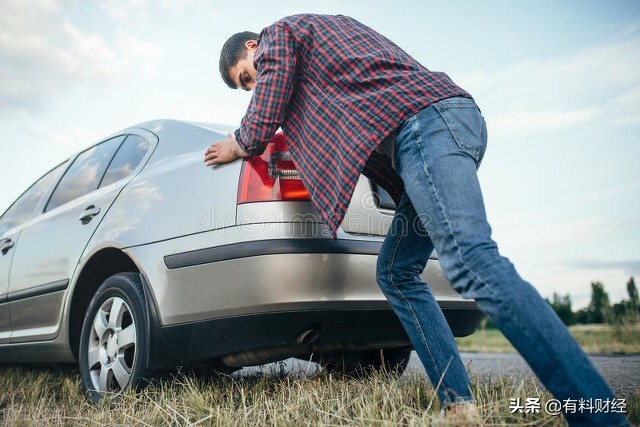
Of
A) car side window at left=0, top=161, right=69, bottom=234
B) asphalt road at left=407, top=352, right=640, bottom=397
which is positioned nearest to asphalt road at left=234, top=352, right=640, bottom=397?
asphalt road at left=407, top=352, right=640, bottom=397

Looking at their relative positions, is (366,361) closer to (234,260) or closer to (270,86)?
(234,260)

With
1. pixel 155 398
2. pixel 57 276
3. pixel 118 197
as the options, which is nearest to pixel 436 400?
pixel 155 398

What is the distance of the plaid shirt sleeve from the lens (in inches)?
81.0

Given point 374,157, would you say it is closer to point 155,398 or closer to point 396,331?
point 396,331

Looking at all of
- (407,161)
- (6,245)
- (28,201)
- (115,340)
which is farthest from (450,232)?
(28,201)

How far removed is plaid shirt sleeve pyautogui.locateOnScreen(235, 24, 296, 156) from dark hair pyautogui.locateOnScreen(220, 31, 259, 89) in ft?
1.10

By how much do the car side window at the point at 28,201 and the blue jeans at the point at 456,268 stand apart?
2.84 m

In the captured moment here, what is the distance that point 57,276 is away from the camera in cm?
316

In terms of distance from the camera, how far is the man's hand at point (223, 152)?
233 cm

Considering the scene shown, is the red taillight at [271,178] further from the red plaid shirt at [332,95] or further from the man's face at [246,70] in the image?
the man's face at [246,70]

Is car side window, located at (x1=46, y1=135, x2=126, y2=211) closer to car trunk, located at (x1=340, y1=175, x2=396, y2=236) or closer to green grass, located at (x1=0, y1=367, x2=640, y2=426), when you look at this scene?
green grass, located at (x1=0, y1=367, x2=640, y2=426)

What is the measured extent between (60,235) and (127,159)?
0.59 m

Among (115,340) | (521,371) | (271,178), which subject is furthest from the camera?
(521,371)

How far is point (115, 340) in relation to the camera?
271 centimetres
